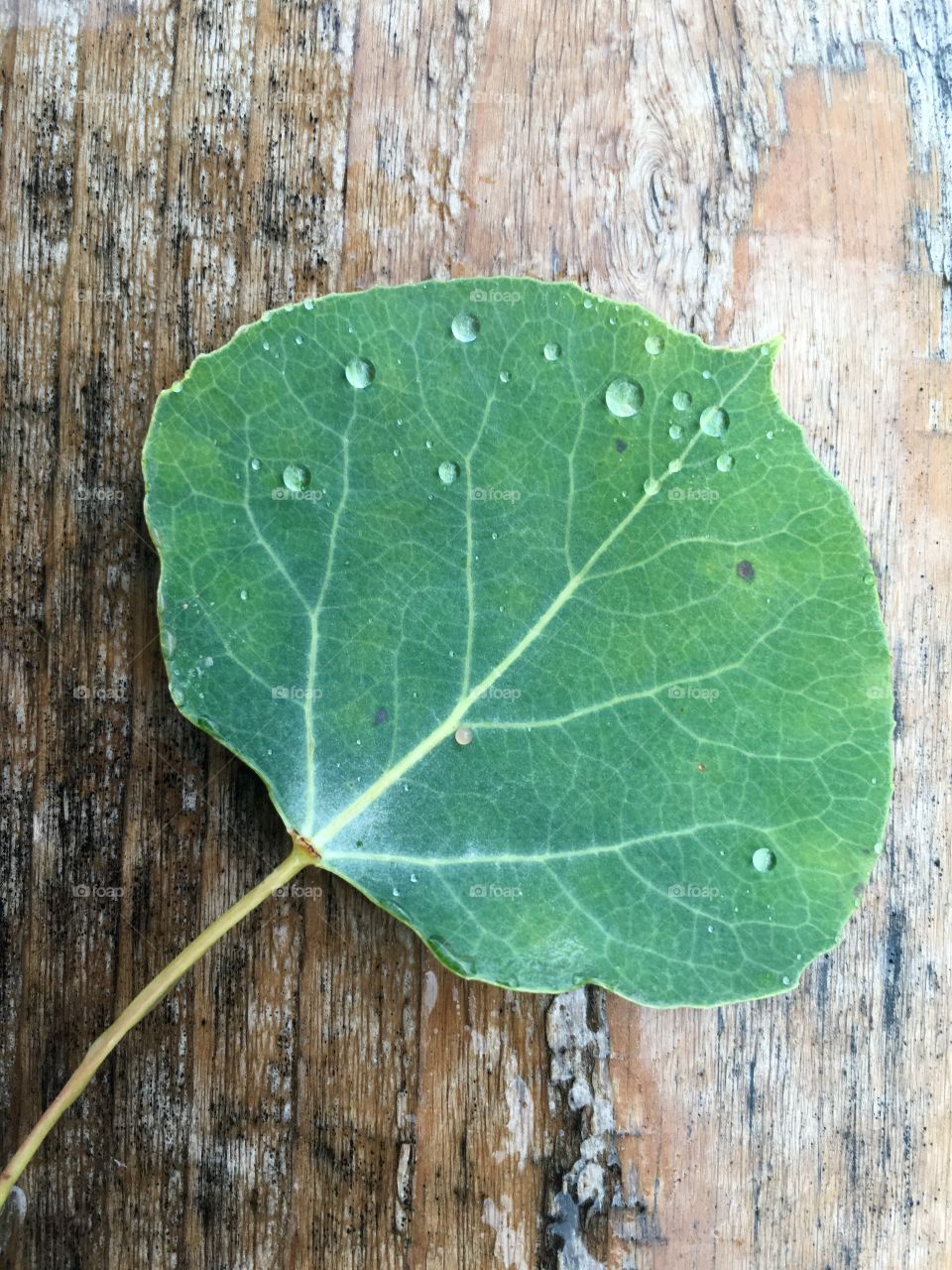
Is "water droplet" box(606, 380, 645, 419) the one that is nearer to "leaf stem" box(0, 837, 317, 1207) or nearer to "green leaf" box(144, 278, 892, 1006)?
"green leaf" box(144, 278, 892, 1006)

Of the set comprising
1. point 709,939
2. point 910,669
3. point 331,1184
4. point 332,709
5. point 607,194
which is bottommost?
point 331,1184

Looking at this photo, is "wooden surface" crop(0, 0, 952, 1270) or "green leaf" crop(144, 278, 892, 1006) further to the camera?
"wooden surface" crop(0, 0, 952, 1270)

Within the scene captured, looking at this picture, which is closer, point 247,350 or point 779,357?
point 247,350

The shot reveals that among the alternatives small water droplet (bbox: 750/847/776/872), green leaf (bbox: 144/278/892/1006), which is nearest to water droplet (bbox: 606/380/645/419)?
green leaf (bbox: 144/278/892/1006)

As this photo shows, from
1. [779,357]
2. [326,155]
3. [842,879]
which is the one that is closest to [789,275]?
[779,357]

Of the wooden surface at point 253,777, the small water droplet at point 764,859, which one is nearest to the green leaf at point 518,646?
the small water droplet at point 764,859

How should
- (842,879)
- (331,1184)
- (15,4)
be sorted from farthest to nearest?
(15,4) → (331,1184) → (842,879)

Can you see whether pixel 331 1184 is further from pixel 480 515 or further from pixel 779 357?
pixel 779 357
